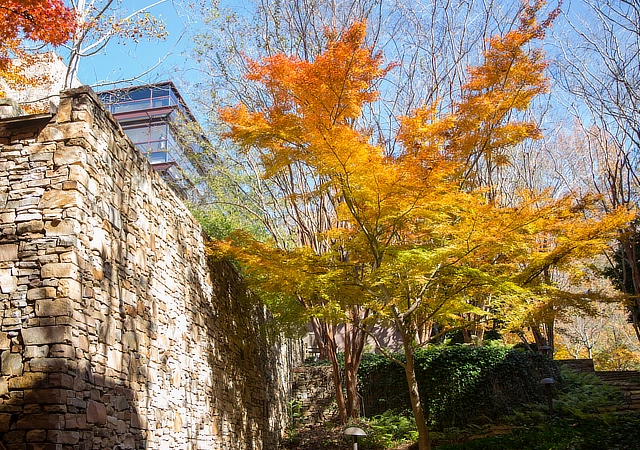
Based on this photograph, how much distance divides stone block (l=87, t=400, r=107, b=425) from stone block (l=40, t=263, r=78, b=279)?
1028 millimetres

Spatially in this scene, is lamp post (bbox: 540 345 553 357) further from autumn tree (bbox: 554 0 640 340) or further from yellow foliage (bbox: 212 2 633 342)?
yellow foliage (bbox: 212 2 633 342)

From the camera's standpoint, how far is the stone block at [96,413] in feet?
13.8

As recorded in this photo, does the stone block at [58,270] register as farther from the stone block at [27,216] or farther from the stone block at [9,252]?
the stone block at [27,216]

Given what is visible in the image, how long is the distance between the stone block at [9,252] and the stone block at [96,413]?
1.30 meters

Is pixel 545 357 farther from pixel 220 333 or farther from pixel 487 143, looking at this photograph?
pixel 220 333

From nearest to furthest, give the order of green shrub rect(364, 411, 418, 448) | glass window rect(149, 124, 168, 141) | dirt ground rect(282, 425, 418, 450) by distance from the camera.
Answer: green shrub rect(364, 411, 418, 448), dirt ground rect(282, 425, 418, 450), glass window rect(149, 124, 168, 141)

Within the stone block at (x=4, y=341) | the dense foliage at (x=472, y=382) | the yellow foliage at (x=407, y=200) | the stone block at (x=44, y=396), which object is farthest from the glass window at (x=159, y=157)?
the stone block at (x=44, y=396)

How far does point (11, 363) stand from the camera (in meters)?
3.94

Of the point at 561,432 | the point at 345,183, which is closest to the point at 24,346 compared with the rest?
the point at 345,183

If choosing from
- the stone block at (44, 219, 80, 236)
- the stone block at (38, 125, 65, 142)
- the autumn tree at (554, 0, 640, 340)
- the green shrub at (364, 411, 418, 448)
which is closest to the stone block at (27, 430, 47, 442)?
the stone block at (44, 219, 80, 236)

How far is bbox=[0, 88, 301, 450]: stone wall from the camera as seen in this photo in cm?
394

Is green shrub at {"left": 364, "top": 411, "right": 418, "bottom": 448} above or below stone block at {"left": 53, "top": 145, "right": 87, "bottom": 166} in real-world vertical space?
below

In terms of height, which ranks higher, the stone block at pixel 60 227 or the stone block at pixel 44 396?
the stone block at pixel 60 227

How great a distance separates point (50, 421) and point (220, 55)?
30.2 ft
